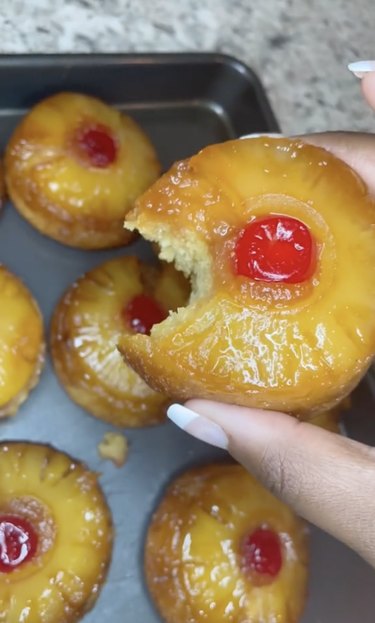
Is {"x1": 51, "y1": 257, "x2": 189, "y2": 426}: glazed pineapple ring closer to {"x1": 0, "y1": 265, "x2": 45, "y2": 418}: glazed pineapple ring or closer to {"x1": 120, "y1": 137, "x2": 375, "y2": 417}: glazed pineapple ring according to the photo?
{"x1": 0, "y1": 265, "x2": 45, "y2": 418}: glazed pineapple ring

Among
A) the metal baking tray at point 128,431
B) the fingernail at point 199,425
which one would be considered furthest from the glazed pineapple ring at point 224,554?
the fingernail at point 199,425

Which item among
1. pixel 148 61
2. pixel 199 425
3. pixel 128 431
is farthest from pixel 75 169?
pixel 199 425

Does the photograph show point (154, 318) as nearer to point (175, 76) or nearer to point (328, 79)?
point (175, 76)

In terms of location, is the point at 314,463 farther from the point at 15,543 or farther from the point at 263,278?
the point at 15,543

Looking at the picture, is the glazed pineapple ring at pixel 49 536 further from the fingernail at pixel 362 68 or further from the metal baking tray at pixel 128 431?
the fingernail at pixel 362 68

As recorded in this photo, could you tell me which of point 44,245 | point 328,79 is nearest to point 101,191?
point 44,245
